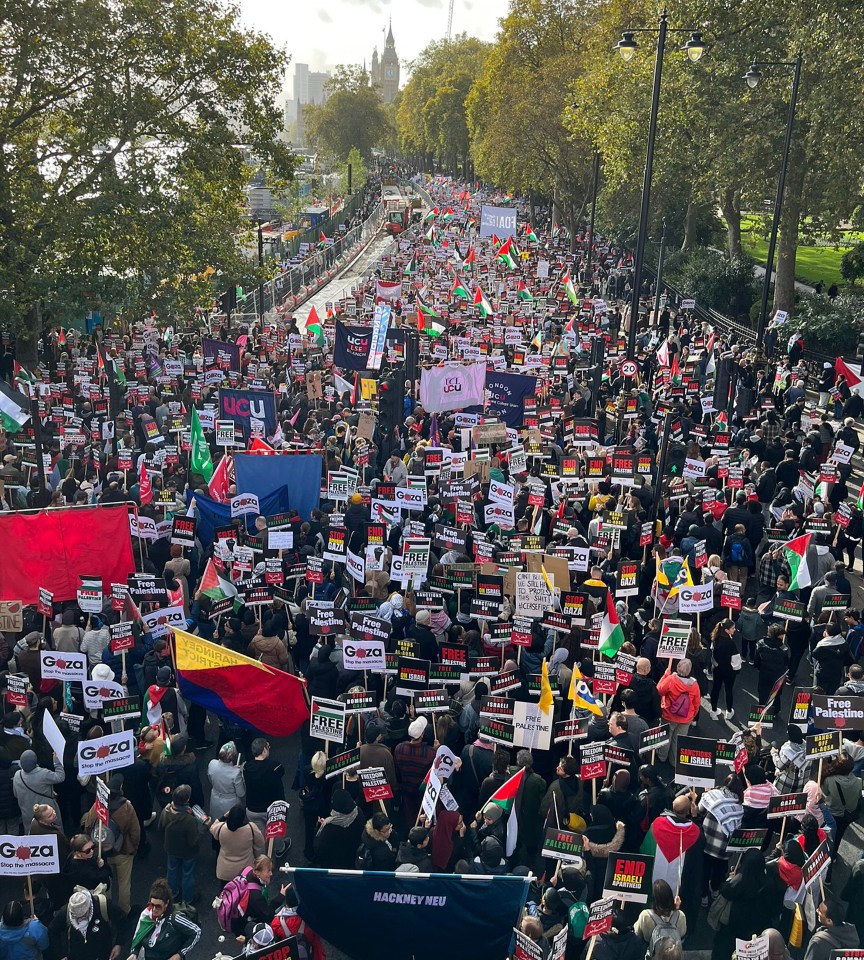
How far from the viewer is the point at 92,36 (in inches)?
Result: 915

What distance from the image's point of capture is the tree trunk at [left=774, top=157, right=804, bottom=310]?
104 ft

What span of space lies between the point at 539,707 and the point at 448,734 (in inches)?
36.8

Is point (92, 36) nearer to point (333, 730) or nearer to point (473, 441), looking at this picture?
point (473, 441)

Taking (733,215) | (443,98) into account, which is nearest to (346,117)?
(443,98)

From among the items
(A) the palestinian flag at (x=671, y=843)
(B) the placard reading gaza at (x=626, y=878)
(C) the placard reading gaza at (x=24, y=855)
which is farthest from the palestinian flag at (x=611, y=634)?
(C) the placard reading gaza at (x=24, y=855)

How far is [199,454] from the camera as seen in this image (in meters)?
17.0

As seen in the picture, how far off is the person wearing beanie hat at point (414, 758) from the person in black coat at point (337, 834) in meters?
0.90

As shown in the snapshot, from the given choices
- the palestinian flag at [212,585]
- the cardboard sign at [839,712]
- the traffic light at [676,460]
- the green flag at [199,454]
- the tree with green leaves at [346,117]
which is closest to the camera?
the cardboard sign at [839,712]

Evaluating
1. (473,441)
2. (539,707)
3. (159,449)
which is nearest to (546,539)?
(473,441)

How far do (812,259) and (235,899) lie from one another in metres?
62.6

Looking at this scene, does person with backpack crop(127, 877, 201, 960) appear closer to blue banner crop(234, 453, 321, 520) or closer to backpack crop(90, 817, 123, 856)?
backpack crop(90, 817, 123, 856)

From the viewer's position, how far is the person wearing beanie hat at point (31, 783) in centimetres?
893

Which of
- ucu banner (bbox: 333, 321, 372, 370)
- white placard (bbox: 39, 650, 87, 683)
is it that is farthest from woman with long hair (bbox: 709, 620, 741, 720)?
ucu banner (bbox: 333, 321, 372, 370)

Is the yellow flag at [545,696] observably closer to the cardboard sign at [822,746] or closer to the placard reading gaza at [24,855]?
the cardboard sign at [822,746]
